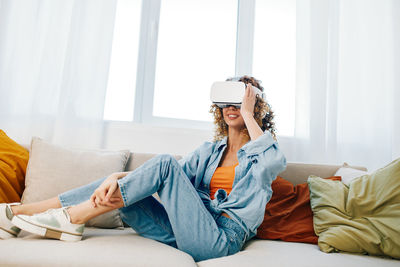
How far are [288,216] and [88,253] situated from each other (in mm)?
892

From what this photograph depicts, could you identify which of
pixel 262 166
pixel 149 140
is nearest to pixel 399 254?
pixel 262 166

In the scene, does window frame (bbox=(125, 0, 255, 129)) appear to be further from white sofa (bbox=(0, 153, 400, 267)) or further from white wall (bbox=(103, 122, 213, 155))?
white sofa (bbox=(0, 153, 400, 267))

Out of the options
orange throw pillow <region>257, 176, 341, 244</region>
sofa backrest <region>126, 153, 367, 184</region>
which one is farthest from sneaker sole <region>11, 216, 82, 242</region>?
orange throw pillow <region>257, 176, 341, 244</region>

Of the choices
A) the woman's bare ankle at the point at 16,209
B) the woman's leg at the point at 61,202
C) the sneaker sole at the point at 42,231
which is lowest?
the sneaker sole at the point at 42,231

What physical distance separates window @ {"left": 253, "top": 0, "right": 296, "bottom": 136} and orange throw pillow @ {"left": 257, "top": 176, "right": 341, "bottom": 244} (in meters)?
Answer: 0.87

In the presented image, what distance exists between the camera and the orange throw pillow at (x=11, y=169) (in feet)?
4.71

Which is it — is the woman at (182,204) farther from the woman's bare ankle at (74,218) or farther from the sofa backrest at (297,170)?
the sofa backrest at (297,170)

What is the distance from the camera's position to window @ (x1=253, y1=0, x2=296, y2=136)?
2.33 meters

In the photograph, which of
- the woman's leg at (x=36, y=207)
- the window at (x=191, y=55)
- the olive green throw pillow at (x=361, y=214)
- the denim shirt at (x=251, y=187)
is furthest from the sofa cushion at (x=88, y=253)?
the window at (x=191, y=55)

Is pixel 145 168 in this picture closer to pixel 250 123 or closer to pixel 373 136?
pixel 250 123

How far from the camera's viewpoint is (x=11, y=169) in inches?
59.4

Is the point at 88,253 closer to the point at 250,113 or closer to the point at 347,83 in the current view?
the point at 250,113

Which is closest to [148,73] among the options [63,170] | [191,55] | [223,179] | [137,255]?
[191,55]

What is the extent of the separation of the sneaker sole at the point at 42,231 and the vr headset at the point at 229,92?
34.8 inches
